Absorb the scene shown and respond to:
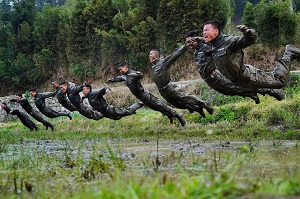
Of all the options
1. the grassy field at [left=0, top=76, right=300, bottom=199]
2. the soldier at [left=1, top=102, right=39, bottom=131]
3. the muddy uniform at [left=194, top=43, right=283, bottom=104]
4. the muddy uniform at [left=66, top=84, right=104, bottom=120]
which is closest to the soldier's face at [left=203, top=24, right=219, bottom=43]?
the muddy uniform at [left=194, top=43, right=283, bottom=104]

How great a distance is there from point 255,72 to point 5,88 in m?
40.4

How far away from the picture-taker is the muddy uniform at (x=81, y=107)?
17438 mm

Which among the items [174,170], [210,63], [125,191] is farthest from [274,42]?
[125,191]

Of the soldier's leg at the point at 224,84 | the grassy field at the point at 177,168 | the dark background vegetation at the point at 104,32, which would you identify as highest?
the dark background vegetation at the point at 104,32

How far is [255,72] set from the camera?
10.2 meters

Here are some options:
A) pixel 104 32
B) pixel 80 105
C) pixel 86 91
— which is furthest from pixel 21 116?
pixel 104 32

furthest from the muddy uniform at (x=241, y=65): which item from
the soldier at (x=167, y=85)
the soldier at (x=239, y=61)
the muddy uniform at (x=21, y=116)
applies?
the muddy uniform at (x=21, y=116)

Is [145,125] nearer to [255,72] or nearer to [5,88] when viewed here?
[255,72]

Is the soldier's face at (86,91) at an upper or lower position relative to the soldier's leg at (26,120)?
upper

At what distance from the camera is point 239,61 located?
9633 millimetres

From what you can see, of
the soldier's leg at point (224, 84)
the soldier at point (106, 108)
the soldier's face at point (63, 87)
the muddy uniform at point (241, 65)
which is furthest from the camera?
the soldier's face at point (63, 87)

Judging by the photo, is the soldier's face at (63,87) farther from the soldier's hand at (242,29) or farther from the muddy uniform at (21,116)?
the soldier's hand at (242,29)

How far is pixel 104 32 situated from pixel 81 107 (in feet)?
63.4

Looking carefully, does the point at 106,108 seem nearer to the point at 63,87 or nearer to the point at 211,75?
the point at 63,87
